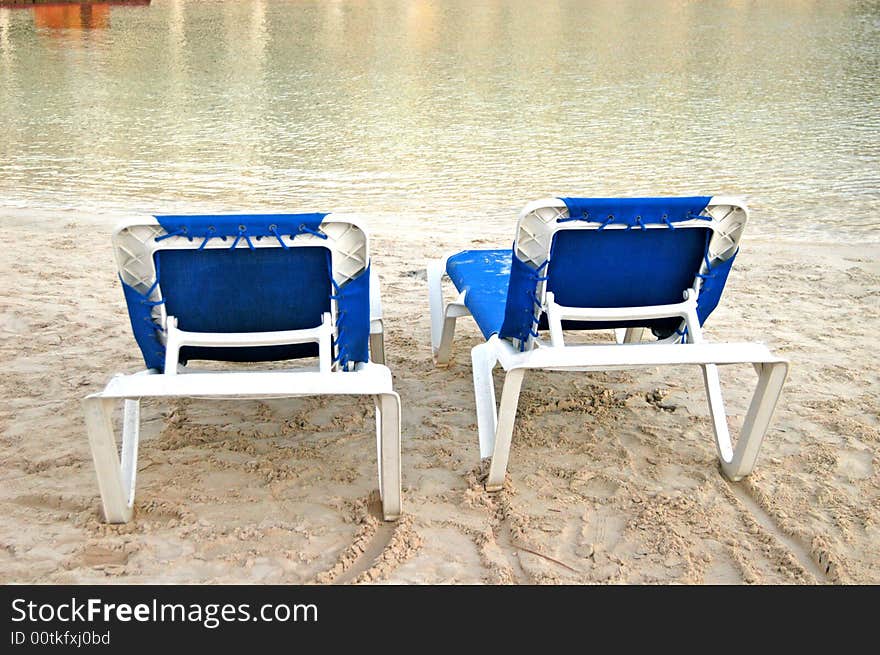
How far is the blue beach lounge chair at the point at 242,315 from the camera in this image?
107 inches

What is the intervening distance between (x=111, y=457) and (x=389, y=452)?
92 cm

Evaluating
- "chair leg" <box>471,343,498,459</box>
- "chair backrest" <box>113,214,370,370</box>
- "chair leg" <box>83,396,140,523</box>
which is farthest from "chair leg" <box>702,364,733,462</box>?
"chair leg" <box>83,396,140,523</box>

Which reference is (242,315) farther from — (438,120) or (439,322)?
(438,120)

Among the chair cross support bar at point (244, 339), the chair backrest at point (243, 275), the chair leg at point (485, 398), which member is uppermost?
the chair backrest at point (243, 275)

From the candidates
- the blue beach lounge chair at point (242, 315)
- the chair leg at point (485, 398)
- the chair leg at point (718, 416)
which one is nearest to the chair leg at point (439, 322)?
the chair leg at point (485, 398)

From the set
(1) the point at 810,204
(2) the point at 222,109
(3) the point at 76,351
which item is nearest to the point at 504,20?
(2) the point at 222,109

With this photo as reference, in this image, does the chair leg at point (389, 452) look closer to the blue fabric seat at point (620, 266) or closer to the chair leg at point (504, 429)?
the chair leg at point (504, 429)

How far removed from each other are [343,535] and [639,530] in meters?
1.04

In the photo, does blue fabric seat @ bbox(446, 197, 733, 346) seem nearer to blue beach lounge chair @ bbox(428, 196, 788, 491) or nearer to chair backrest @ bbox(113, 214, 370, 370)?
blue beach lounge chair @ bbox(428, 196, 788, 491)

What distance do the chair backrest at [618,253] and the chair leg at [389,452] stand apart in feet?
2.55

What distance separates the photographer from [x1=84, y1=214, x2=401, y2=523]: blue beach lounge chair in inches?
107

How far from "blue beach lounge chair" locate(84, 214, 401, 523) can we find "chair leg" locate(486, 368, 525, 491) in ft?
1.39

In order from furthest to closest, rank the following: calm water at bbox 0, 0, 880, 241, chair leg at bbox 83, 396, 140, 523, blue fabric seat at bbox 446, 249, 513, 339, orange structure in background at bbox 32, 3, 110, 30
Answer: orange structure in background at bbox 32, 3, 110, 30 < calm water at bbox 0, 0, 880, 241 < blue fabric seat at bbox 446, 249, 513, 339 < chair leg at bbox 83, 396, 140, 523
